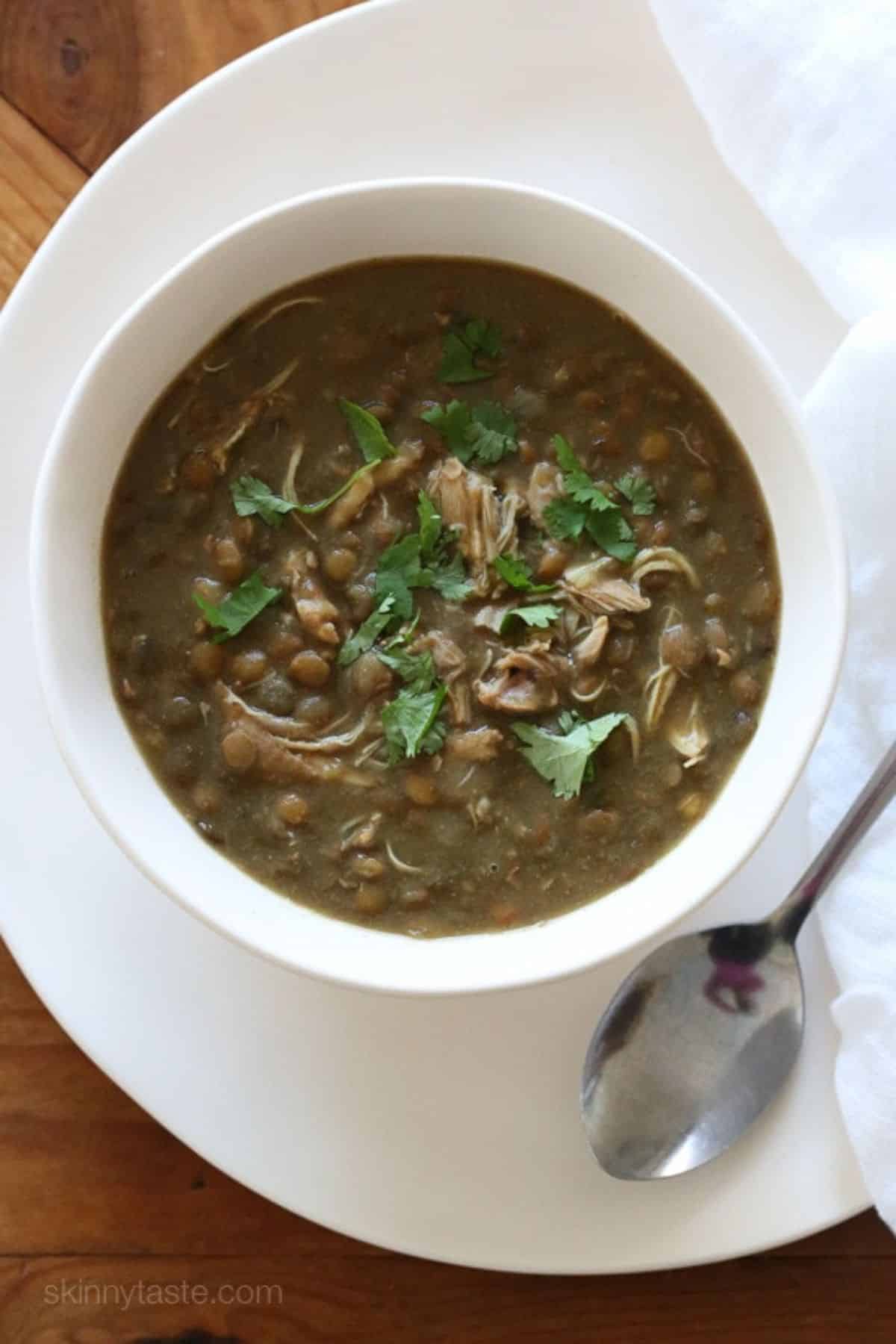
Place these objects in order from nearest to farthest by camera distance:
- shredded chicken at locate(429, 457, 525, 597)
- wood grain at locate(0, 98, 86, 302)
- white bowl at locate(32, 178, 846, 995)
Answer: white bowl at locate(32, 178, 846, 995), shredded chicken at locate(429, 457, 525, 597), wood grain at locate(0, 98, 86, 302)

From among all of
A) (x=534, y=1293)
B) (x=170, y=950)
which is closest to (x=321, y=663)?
(x=170, y=950)

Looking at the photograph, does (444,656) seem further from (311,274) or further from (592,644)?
(311,274)

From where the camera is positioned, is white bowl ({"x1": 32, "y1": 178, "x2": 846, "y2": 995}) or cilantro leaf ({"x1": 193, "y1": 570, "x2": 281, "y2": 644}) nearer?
white bowl ({"x1": 32, "y1": 178, "x2": 846, "y2": 995})

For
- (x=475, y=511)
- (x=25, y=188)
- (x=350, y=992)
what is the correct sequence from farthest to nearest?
(x=25, y=188)
(x=350, y=992)
(x=475, y=511)

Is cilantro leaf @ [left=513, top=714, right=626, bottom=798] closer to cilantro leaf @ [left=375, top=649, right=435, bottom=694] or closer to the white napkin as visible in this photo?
cilantro leaf @ [left=375, top=649, right=435, bottom=694]

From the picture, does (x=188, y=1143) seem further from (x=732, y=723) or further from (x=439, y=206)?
(x=439, y=206)

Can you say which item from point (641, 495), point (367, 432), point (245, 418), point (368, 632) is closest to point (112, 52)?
point (245, 418)

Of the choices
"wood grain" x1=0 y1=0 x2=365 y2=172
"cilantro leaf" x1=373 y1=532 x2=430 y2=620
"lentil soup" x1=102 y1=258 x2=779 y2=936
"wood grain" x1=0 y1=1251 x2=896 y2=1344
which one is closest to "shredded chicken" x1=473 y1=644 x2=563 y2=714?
"lentil soup" x1=102 y1=258 x2=779 y2=936
